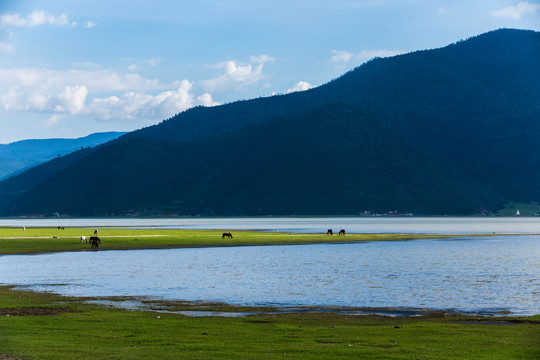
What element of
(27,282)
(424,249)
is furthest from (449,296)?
(424,249)

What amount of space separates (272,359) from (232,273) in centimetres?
3802

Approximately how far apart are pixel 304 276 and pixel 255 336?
1207 inches

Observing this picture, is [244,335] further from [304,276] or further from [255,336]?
[304,276]

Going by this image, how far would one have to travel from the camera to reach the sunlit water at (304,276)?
144ft

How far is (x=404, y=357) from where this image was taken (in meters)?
23.8

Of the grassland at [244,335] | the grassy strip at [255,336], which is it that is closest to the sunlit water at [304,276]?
the grassland at [244,335]

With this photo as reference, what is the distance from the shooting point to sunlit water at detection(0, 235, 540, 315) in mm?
43753

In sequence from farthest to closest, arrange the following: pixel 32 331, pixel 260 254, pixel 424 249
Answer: pixel 424 249 → pixel 260 254 → pixel 32 331

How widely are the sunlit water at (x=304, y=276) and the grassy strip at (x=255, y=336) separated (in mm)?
7139

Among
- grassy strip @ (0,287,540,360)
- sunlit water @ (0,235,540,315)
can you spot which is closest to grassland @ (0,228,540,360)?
grassy strip @ (0,287,540,360)

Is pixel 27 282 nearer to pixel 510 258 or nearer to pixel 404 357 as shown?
pixel 404 357

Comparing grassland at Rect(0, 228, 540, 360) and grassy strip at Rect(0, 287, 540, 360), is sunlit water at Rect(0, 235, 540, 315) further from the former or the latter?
grassy strip at Rect(0, 287, 540, 360)

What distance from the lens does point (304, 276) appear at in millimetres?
58875

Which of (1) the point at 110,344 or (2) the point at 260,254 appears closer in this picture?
(1) the point at 110,344
